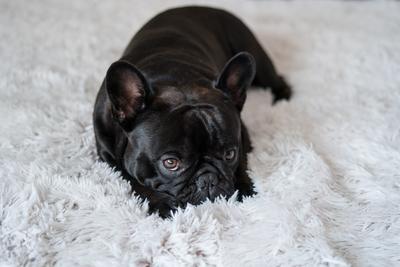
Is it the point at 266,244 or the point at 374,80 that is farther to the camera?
the point at 374,80

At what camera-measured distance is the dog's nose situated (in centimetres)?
183

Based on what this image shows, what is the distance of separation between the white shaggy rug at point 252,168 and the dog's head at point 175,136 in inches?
4.4

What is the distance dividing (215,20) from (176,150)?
1480mm

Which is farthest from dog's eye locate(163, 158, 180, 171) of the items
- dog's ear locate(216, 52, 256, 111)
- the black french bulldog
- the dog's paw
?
the dog's paw

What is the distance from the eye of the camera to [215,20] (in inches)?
117

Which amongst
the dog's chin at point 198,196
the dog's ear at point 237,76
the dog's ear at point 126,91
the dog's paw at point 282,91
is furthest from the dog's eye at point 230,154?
the dog's paw at point 282,91

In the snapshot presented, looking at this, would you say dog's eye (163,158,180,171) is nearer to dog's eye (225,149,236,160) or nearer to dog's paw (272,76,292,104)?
dog's eye (225,149,236,160)

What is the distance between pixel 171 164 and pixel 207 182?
17 cm

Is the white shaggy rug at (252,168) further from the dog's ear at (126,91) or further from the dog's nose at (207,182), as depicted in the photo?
the dog's ear at (126,91)

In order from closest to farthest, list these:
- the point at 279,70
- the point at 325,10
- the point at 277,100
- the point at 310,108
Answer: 1. the point at 310,108
2. the point at 277,100
3. the point at 279,70
4. the point at 325,10

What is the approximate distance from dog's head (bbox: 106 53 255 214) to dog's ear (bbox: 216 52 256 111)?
0.11 m

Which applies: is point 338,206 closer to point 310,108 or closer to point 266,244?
point 266,244

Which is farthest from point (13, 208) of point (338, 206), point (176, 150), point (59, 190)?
point (338, 206)

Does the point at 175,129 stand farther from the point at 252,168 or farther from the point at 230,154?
the point at 252,168
